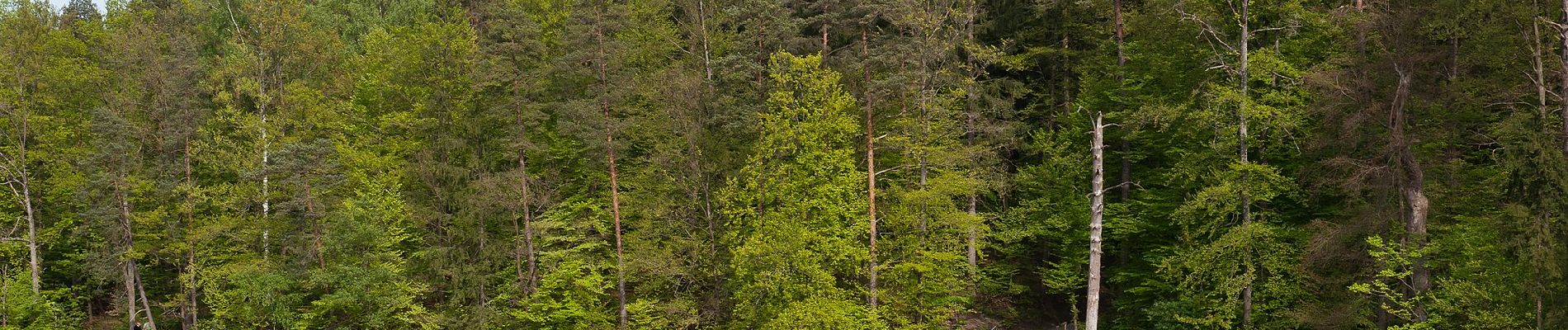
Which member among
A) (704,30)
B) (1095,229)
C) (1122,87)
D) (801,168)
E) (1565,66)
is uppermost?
(704,30)

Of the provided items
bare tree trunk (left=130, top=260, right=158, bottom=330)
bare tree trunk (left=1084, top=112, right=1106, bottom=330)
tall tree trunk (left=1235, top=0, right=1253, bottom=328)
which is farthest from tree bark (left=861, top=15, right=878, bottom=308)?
bare tree trunk (left=130, top=260, right=158, bottom=330)

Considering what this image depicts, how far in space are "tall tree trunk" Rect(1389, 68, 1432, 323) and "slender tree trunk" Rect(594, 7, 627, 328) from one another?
17.5m

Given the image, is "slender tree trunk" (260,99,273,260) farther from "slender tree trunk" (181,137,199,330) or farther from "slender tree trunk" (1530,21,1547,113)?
"slender tree trunk" (1530,21,1547,113)

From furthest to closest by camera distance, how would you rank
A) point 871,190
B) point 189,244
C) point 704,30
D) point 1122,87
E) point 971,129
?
point 189,244 < point 704,30 < point 1122,87 < point 971,129 < point 871,190

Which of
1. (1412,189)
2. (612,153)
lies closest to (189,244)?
(612,153)

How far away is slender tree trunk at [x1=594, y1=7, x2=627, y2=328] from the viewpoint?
26469 mm

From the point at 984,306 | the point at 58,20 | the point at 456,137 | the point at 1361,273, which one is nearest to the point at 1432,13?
the point at 1361,273

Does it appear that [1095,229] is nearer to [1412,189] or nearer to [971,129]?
[1412,189]

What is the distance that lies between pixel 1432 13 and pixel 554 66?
20.0 metres

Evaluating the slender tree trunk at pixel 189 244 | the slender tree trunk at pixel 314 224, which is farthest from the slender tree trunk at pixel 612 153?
the slender tree trunk at pixel 189 244

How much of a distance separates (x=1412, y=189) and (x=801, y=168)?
1240cm

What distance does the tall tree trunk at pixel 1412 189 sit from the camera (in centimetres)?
1802

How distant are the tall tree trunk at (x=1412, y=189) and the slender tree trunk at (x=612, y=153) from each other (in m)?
17.5

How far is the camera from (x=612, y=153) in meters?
26.8
